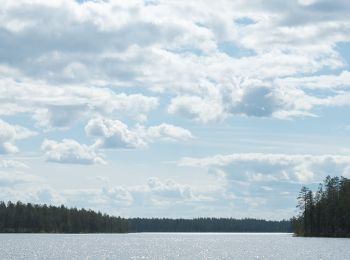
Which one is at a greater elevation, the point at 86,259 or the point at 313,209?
the point at 313,209

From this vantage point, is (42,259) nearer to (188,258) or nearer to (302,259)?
(188,258)

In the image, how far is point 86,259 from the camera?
107188 millimetres

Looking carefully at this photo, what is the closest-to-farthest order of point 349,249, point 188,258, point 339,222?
1. point 188,258
2. point 349,249
3. point 339,222

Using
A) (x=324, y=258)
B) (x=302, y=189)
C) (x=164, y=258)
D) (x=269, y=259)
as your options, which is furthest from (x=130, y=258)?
(x=302, y=189)

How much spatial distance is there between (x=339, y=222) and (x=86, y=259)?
82.8 metres

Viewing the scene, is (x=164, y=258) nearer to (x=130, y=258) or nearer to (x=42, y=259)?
(x=130, y=258)

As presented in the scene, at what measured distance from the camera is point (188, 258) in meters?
112

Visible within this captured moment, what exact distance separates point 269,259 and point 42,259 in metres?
35.2

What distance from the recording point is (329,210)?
6634 inches

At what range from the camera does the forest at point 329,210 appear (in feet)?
539

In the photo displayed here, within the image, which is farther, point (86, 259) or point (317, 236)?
point (317, 236)

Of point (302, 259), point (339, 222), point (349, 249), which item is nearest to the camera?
point (302, 259)

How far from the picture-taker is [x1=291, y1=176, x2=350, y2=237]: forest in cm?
16423

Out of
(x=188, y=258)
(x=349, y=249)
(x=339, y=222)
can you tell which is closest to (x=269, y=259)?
(x=188, y=258)
